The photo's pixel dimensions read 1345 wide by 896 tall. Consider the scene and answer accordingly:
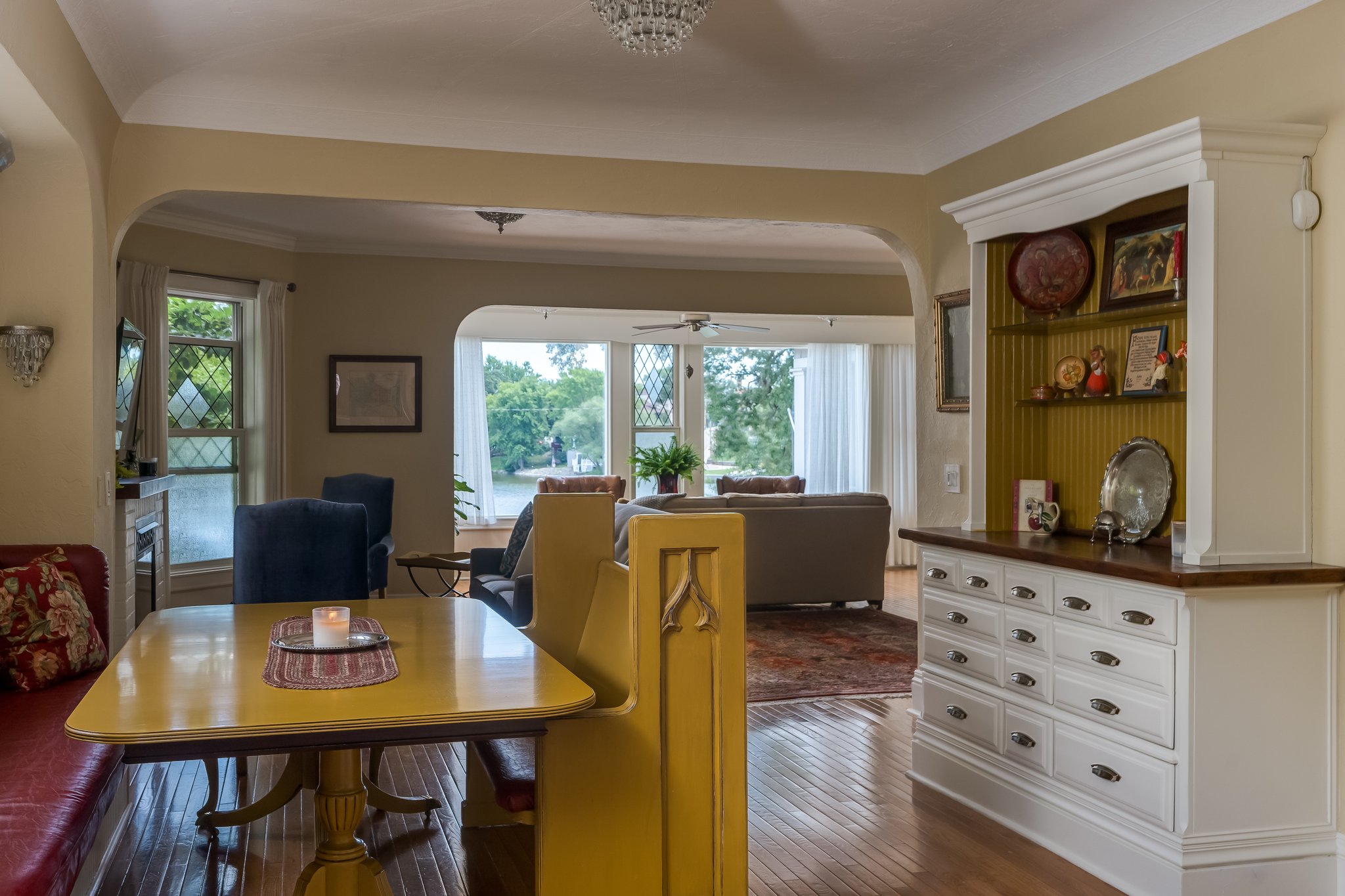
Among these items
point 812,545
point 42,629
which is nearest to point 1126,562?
point 42,629

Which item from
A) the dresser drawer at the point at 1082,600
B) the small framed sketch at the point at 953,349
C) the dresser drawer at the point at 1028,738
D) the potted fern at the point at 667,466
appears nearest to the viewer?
the dresser drawer at the point at 1082,600

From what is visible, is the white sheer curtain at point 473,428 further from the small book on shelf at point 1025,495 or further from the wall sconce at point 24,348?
the small book on shelf at point 1025,495

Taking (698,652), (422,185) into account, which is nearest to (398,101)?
(422,185)

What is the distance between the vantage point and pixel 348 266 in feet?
25.0

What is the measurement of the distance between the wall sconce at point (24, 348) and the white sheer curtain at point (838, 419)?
783 cm

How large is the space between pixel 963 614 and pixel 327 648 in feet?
7.22

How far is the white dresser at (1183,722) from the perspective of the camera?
8.91ft

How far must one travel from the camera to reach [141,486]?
4410mm

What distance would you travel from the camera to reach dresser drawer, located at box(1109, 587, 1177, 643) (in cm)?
276

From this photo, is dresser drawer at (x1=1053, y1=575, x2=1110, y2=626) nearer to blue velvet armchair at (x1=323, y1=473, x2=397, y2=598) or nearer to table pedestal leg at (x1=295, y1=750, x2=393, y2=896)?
table pedestal leg at (x1=295, y1=750, x2=393, y2=896)

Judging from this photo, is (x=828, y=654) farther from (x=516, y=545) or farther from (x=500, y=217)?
(x=500, y=217)

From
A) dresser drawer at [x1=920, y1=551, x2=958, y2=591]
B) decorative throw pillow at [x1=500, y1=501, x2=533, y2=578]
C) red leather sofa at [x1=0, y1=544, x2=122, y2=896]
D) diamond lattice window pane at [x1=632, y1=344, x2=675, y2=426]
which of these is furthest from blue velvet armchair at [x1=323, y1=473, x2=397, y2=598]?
dresser drawer at [x1=920, y1=551, x2=958, y2=591]

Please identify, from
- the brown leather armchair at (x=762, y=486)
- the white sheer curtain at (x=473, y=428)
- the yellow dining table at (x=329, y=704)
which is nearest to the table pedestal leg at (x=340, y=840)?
the yellow dining table at (x=329, y=704)

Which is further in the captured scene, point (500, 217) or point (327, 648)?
point (500, 217)
